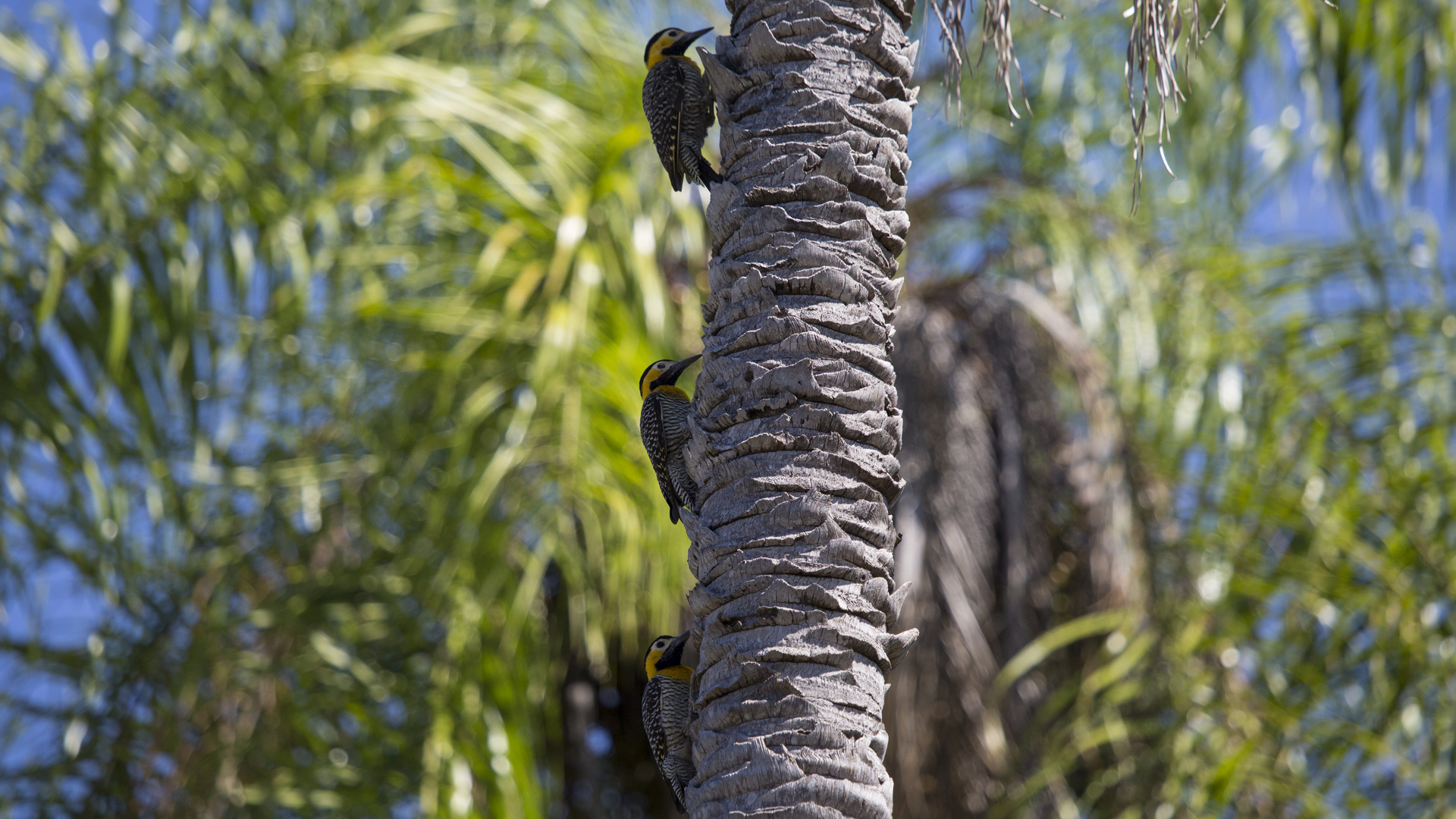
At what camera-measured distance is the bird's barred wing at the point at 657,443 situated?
7.67ft

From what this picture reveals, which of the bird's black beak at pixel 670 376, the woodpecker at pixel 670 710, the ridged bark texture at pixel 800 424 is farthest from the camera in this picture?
the bird's black beak at pixel 670 376

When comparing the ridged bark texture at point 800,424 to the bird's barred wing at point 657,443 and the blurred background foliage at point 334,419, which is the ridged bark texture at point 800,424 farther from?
the blurred background foliage at point 334,419

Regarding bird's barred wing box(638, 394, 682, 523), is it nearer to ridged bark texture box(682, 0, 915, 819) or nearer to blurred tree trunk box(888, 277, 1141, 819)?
ridged bark texture box(682, 0, 915, 819)

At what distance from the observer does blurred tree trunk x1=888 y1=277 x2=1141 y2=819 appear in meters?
4.69

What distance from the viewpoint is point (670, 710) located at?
2.25m

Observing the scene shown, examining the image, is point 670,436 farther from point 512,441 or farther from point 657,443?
point 512,441

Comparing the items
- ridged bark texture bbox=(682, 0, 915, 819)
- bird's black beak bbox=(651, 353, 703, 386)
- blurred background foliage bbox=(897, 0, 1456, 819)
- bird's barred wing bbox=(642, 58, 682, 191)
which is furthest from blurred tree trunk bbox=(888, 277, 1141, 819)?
ridged bark texture bbox=(682, 0, 915, 819)

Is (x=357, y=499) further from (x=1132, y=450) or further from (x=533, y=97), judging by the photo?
(x=1132, y=450)

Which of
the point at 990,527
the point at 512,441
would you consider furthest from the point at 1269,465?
the point at 512,441

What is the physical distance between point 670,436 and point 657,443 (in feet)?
0.11

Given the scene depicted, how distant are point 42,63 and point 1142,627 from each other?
16.7ft

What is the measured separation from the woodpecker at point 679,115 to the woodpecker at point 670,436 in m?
0.38

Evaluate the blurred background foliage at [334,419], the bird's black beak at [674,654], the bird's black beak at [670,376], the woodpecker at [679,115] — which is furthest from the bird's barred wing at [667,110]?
the blurred background foliage at [334,419]

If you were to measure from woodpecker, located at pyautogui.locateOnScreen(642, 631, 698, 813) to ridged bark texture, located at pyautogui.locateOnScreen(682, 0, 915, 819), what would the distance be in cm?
27
